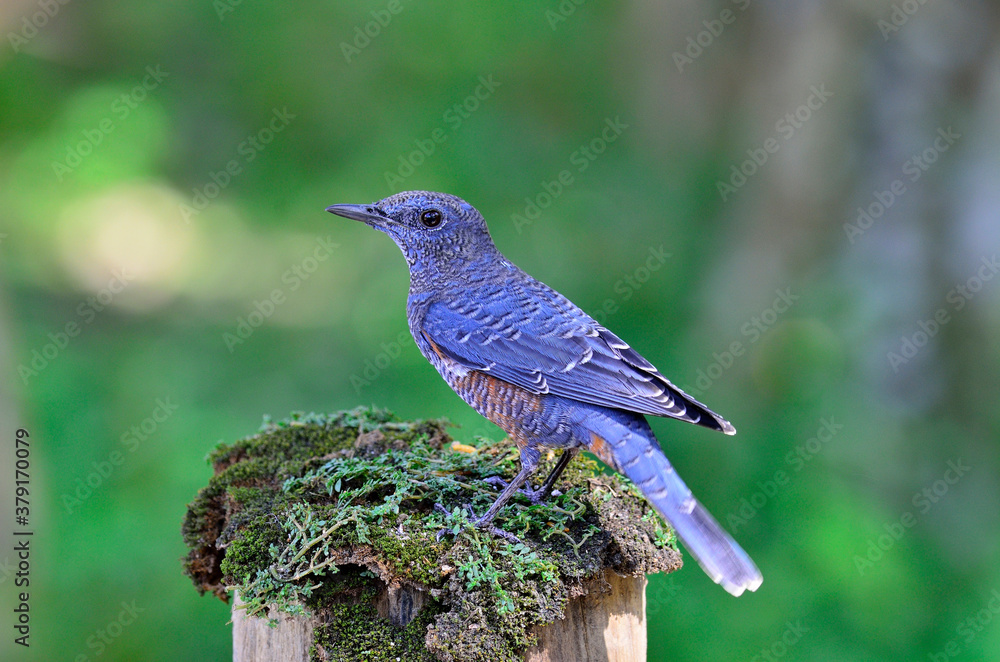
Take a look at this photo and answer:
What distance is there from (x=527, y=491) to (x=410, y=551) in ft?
2.98

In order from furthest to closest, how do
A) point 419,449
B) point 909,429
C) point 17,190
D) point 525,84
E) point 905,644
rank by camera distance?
point 525,84, point 17,190, point 909,429, point 905,644, point 419,449

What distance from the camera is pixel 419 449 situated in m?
4.29

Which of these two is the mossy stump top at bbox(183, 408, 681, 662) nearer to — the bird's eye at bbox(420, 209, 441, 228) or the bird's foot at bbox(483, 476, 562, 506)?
the bird's foot at bbox(483, 476, 562, 506)

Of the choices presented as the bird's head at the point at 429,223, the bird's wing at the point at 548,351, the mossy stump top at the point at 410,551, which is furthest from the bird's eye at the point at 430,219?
the mossy stump top at the point at 410,551

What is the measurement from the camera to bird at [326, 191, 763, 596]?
3355 mm

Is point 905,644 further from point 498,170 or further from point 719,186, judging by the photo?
point 498,170

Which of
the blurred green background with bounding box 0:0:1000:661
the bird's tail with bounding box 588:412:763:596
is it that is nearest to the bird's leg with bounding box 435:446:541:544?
the bird's tail with bounding box 588:412:763:596

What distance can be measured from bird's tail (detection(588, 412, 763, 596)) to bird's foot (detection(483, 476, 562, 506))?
1.26 ft

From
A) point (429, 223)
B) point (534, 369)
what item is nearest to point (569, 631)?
point (534, 369)

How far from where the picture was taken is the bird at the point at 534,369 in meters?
3.36

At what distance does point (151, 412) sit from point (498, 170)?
13.6ft

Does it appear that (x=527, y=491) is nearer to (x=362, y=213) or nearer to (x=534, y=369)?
(x=534, y=369)

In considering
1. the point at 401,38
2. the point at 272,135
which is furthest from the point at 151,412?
the point at 401,38

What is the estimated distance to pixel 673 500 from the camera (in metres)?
3.27
